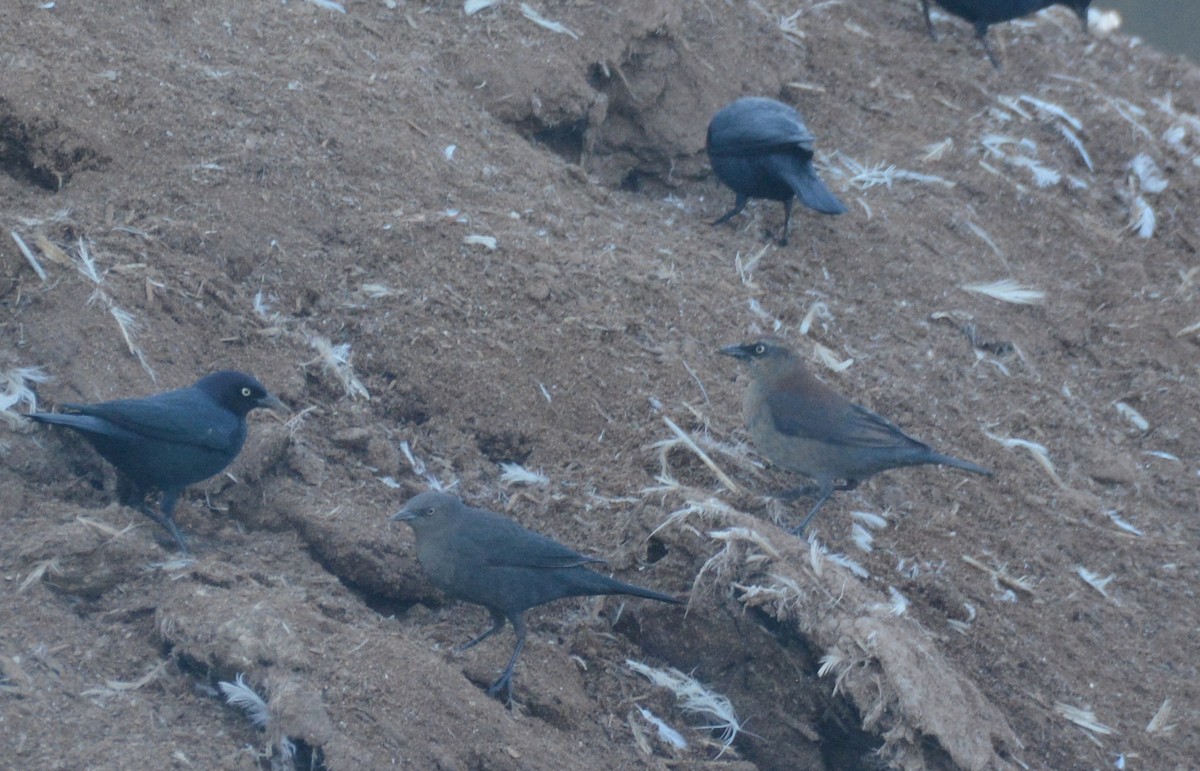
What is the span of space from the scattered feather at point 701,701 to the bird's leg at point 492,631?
1.85ft

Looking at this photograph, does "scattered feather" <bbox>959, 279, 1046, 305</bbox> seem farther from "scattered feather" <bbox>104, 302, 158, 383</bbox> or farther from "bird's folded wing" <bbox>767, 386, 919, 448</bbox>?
"scattered feather" <bbox>104, 302, 158, 383</bbox>

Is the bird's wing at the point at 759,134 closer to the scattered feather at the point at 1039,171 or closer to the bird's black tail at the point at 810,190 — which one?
the bird's black tail at the point at 810,190

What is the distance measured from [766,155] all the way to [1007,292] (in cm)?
167

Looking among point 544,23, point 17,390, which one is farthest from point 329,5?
point 17,390

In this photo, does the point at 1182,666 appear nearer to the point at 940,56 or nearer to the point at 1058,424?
the point at 1058,424

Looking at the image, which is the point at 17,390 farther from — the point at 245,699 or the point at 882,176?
the point at 882,176

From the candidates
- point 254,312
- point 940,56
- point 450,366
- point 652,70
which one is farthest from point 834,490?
point 940,56

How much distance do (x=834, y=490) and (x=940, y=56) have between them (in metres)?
Answer: 4.48

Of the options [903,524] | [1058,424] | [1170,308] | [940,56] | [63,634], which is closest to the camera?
[63,634]

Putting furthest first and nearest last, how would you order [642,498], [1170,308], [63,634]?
[1170,308] < [642,498] < [63,634]

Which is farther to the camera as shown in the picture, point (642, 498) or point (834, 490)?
point (834, 490)

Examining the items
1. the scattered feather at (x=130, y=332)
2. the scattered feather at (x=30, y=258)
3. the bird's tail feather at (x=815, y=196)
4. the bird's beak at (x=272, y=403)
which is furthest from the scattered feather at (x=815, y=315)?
the scattered feather at (x=30, y=258)

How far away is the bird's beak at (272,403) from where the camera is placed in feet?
16.3

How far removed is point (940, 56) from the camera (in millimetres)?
8711
